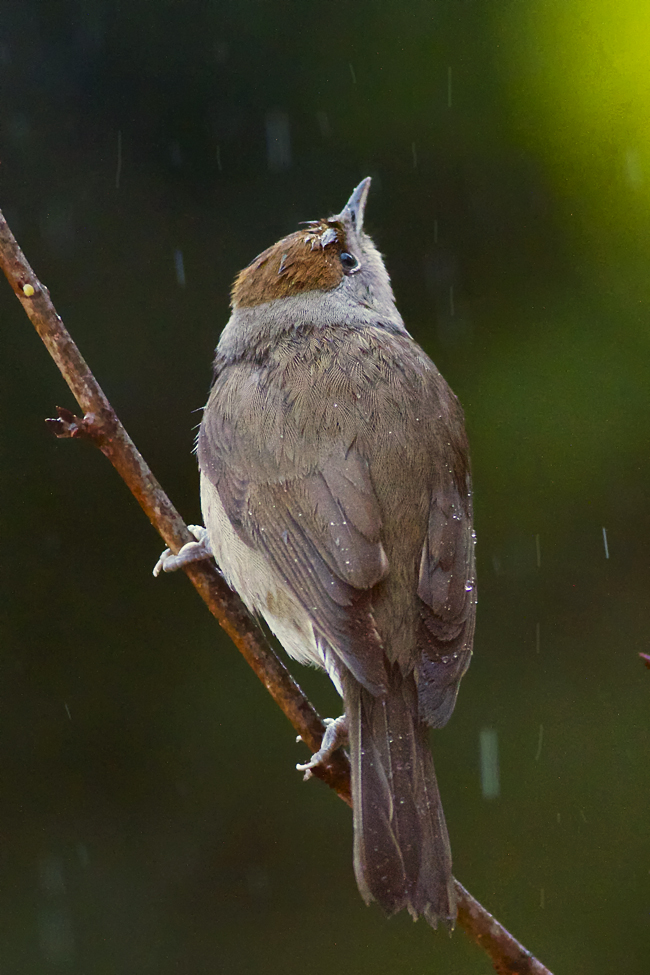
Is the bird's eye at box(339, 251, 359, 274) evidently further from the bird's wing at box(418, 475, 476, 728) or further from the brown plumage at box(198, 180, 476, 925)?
the bird's wing at box(418, 475, 476, 728)

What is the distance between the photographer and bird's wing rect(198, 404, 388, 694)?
1443 millimetres

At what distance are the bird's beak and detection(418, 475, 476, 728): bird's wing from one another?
644 millimetres

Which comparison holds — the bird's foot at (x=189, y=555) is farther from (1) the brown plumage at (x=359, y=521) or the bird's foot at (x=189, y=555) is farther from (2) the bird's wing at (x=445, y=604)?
(2) the bird's wing at (x=445, y=604)

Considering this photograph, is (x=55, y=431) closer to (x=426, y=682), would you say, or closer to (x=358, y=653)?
(x=358, y=653)

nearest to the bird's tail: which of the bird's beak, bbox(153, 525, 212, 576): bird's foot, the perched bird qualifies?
the perched bird

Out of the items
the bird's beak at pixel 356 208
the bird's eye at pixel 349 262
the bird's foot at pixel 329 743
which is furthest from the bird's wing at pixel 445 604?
the bird's beak at pixel 356 208

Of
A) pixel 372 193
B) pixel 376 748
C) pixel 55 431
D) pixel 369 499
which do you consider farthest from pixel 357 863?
pixel 372 193

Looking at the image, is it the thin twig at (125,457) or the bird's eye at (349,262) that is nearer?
the thin twig at (125,457)

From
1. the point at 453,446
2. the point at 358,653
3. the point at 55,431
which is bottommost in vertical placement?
the point at 358,653

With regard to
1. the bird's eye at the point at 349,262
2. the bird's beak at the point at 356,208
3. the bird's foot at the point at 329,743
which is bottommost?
the bird's foot at the point at 329,743

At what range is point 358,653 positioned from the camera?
4.64 ft

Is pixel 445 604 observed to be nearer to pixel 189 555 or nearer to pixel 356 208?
pixel 189 555

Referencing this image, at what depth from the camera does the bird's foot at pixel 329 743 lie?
4.83ft

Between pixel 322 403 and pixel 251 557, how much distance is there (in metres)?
0.27
